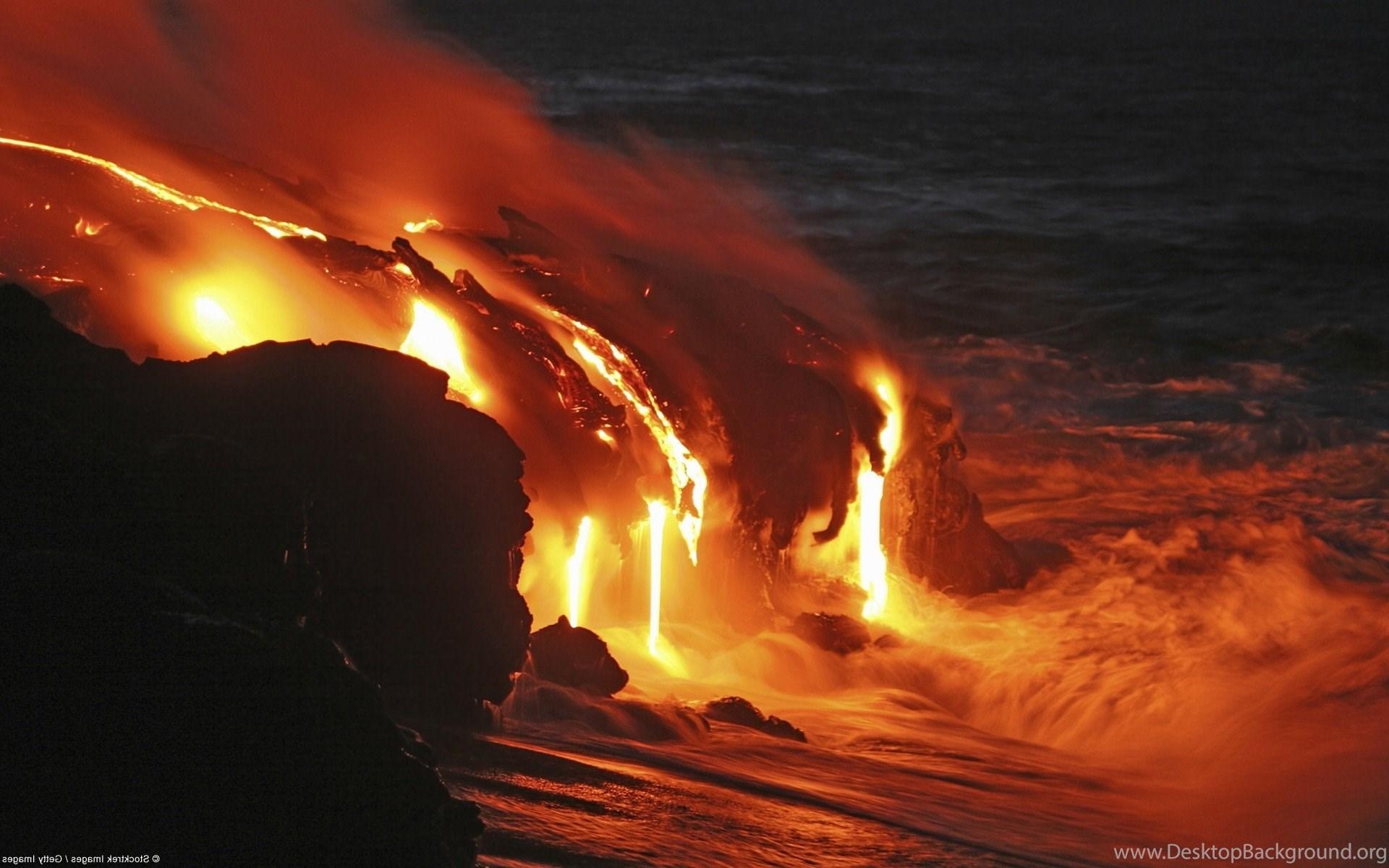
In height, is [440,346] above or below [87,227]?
below

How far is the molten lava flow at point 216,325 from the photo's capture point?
263 inches

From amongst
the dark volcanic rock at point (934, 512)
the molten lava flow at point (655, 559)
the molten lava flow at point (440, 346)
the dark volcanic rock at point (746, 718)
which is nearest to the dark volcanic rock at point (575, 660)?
the dark volcanic rock at point (746, 718)

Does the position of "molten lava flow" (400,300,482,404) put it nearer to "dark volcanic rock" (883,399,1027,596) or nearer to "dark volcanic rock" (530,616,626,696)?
"dark volcanic rock" (530,616,626,696)

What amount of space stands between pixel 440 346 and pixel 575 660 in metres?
1.61

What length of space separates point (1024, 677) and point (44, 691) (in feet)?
18.5

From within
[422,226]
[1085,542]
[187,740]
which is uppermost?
[422,226]

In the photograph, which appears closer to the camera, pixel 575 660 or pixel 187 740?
pixel 187 740

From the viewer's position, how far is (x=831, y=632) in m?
7.45

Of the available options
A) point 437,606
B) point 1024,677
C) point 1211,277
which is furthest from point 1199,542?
point 1211,277

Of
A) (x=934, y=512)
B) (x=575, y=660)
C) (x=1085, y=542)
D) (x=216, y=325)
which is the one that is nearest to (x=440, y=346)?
(x=216, y=325)

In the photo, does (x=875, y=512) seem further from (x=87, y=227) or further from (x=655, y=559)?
(x=87, y=227)

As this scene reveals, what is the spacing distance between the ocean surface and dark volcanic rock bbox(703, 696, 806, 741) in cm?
16

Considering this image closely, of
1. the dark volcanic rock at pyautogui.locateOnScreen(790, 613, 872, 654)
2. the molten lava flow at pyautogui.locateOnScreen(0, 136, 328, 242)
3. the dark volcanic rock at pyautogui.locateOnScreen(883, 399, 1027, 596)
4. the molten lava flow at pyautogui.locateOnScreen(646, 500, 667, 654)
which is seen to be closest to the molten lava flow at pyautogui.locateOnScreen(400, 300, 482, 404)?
the molten lava flow at pyautogui.locateOnScreen(0, 136, 328, 242)

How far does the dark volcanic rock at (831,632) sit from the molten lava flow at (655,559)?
0.68m
